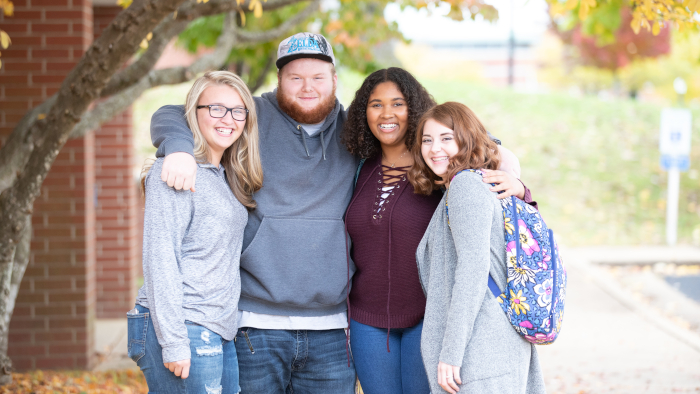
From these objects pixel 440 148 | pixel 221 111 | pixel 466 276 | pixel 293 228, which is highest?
pixel 221 111

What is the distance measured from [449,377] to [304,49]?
163 cm

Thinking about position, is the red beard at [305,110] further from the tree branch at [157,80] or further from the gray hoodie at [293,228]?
the tree branch at [157,80]

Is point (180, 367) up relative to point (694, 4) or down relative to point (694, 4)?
down

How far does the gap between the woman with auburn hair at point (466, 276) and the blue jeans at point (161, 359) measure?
0.84m

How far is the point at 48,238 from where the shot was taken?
17.8ft

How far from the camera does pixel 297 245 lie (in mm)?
2920

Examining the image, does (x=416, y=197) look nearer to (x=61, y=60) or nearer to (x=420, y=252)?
(x=420, y=252)

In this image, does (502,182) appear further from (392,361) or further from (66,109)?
(66,109)

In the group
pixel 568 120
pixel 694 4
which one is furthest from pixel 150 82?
pixel 568 120

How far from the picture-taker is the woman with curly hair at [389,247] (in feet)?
9.53

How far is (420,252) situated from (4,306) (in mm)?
→ 2499

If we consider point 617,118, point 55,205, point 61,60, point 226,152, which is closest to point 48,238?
point 55,205

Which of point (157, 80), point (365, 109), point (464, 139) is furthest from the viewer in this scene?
point (157, 80)

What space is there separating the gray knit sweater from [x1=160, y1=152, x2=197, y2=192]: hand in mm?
49
